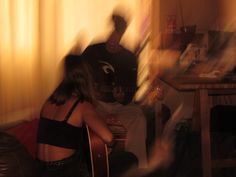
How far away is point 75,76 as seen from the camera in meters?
2.13

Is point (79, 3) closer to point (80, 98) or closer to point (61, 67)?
point (61, 67)

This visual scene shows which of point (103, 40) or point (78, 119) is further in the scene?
point (103, 40)

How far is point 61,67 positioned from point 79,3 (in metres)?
0.54

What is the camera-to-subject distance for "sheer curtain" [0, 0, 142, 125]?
2.60m

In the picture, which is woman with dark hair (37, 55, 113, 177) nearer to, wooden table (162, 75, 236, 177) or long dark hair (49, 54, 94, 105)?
long dark hair (49, 54, 94, 105)

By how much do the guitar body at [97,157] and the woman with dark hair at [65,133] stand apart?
0.14 ft

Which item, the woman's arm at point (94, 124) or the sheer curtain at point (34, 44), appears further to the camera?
the sheer curtain at point (34, 44)

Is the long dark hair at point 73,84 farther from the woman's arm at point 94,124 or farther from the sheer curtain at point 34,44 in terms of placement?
the sheer curtain at point 34,44

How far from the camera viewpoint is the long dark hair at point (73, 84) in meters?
1.99

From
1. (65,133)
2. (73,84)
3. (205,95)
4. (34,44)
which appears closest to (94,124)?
(65,133)

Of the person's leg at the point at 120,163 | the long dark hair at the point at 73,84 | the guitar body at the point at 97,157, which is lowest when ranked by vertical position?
Answer: the person's leg at the point at 120,163

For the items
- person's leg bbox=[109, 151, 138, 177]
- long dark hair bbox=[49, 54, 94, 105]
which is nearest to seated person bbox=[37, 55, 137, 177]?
long dark hair bbox=[49, 54, 94, 105]

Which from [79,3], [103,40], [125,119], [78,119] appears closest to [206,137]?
[125,119]

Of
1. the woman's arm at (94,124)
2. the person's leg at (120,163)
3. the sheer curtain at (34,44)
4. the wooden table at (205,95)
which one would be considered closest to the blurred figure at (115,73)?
the sheer curtain at (34,44)
